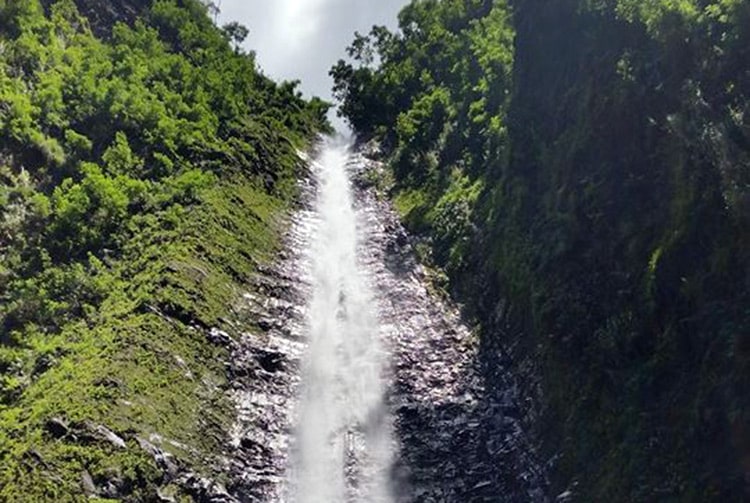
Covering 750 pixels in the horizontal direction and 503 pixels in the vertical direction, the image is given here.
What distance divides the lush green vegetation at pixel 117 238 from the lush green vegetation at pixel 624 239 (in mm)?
9179

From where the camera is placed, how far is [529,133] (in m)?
29.5

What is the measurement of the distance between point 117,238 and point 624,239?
1795cm

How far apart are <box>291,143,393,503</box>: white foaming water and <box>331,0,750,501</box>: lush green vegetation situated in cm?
379

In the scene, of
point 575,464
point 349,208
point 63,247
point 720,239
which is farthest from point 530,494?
point 349,208

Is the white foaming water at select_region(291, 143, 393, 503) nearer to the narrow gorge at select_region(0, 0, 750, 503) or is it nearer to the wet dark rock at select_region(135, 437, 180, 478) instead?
the narrow gorge at select_region(0, 0, 750, 503)

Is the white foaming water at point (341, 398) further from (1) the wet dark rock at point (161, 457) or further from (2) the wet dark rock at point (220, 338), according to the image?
(1) the wet dark rock at point (161, 457)

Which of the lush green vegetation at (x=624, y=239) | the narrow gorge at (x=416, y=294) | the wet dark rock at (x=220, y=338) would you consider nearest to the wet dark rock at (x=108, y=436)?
the narrow gorge at (x=416, y=294)

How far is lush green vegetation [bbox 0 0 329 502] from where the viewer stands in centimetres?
1889

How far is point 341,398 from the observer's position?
77.2ft

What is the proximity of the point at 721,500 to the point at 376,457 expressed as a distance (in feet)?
31.4

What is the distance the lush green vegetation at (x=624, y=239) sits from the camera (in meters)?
15.5

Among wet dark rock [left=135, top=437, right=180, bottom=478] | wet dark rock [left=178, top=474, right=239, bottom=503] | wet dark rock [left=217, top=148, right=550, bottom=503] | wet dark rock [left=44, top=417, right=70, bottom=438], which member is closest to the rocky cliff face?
wet dark rock [left=217, top=148, right=550, bottom=503]

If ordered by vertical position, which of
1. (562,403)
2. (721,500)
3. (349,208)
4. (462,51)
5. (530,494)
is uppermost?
(462,51)

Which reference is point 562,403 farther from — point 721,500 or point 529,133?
point 529,133
